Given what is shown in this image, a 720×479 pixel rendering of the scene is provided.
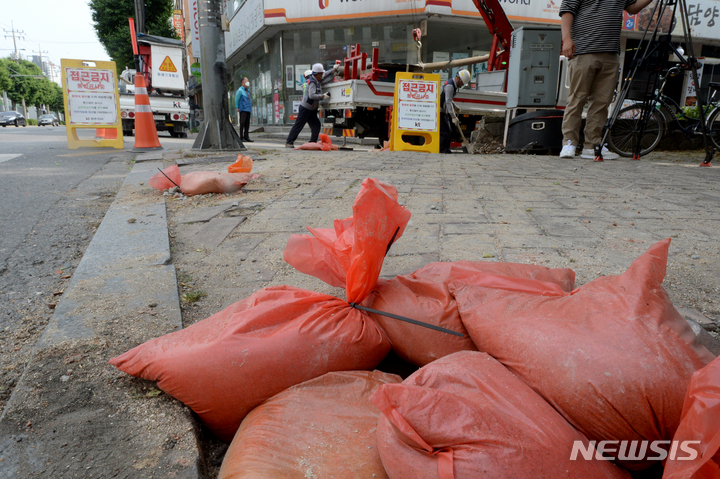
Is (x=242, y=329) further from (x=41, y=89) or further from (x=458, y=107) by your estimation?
(x=41, y=89)

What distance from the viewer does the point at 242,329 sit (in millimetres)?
1210

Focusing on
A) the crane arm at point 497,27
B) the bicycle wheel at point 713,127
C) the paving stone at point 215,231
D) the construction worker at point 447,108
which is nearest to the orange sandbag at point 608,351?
the paving stone at point 215,231

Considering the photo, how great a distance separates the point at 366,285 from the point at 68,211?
321 cm

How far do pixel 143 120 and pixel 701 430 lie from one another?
8616 mm

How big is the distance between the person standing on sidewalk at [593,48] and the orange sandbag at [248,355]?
5.62m

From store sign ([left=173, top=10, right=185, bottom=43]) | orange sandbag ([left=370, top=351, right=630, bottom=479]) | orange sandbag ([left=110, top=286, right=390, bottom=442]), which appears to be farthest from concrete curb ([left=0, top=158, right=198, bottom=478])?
store sign ([left=173, top=10, right=185, bottom=43])

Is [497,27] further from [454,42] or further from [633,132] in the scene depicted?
[454,42]

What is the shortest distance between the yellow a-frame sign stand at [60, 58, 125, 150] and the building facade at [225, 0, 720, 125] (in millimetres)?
8111

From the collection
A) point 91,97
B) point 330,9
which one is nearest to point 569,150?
point 91,97

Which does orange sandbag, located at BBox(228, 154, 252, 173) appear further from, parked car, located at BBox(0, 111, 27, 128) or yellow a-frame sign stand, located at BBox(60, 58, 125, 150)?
parked car, located at BBox(0, 111, 27, 128)

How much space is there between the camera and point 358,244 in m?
1.28

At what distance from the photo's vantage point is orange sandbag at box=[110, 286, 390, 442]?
1.16m

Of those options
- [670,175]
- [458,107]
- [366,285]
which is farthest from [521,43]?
[366,285]

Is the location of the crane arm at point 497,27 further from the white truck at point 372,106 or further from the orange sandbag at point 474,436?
the orange sandbag at point 474,436
